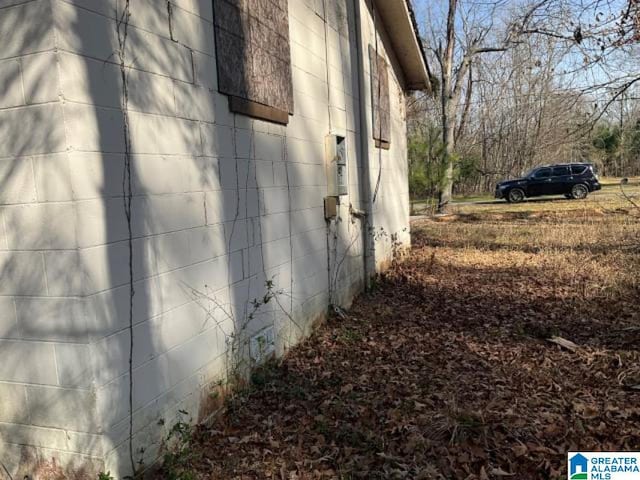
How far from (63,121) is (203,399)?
206 cm

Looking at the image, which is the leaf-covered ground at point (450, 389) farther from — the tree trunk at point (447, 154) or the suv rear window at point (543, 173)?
the suv rear window at point (543, 173)

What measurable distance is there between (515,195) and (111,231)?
25.3m

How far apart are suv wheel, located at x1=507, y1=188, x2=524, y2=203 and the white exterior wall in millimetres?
23518

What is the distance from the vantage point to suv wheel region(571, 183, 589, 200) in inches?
936

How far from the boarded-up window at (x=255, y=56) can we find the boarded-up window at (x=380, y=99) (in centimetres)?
347

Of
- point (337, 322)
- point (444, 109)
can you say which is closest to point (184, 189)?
point (337, 322)

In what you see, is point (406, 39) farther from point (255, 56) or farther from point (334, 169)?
point (255, 56)

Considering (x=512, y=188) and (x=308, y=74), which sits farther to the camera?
(x=512, y=188)

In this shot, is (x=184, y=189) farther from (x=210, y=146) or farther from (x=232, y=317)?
(x=232, y=317)

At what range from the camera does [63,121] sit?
7.74 ft

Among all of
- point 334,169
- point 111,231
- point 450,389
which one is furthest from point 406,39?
point 111,231

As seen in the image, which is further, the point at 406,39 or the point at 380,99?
the point at 406,39

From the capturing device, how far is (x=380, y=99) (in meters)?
8.64

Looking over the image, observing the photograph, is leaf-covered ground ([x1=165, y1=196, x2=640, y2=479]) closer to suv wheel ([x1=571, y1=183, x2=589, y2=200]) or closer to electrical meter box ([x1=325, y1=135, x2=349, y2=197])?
electrical meter box ([x1=325, y1=135, x2=349, y2=197])
